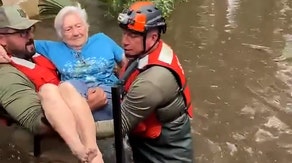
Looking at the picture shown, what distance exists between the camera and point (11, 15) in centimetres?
435

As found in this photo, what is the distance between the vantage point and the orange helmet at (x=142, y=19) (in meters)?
3.79

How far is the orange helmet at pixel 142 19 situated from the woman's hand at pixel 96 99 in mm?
544

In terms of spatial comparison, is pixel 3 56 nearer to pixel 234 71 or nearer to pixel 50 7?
pixel 234 71

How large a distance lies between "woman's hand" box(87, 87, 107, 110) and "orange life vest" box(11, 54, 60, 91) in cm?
39

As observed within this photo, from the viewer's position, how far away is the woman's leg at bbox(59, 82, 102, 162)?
3.64m

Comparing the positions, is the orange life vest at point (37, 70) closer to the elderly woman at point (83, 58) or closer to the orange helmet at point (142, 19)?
the elderly woman at point (83, 58)

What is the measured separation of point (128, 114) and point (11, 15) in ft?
4.13

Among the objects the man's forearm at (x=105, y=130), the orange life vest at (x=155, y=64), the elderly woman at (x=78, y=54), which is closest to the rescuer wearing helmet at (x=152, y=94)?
the orange life vest at (x=155, y=64)

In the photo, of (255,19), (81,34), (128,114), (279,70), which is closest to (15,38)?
(81,34)

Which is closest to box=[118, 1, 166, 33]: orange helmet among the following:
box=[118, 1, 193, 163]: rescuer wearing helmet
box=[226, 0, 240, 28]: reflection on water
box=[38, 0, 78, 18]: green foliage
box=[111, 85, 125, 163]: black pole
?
box=[118, 1, 193, 163]: rescuer wearing helmet

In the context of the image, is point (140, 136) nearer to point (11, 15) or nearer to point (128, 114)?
point (128, 114)

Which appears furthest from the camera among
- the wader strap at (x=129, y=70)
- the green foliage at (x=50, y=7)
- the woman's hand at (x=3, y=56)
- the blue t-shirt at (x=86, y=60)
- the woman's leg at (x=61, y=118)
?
the green foliage at (x=50, y=7)

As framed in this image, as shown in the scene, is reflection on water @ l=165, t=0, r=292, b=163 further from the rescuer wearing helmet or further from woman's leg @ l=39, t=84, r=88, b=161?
woman's leg @ l=39, t=84, r=88, b=161

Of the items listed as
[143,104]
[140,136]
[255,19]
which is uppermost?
[143,104]
